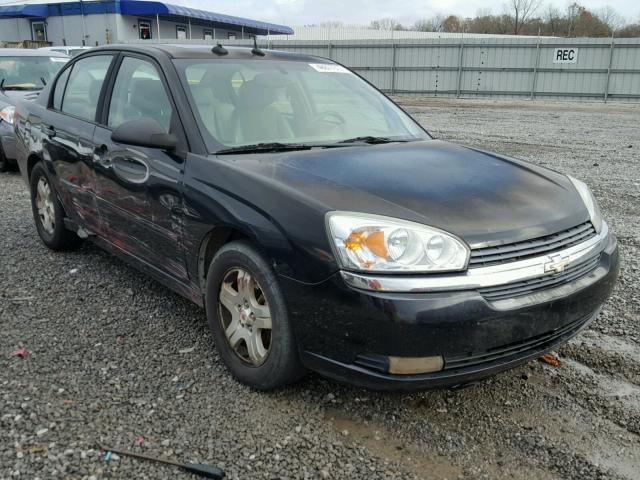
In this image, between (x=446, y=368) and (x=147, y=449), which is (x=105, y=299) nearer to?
(x=147, y=449)

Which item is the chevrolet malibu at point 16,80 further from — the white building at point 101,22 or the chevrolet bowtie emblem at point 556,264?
the white building at point 101,22

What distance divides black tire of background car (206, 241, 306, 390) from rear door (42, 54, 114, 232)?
5.06ft

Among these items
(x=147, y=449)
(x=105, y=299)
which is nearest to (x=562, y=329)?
(x=147, y=449)

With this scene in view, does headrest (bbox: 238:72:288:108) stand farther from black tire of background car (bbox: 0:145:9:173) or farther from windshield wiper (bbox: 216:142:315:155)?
black tire of background car (bbox: 0:145:9:173)

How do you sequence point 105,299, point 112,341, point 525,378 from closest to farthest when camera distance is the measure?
point 525,378 → point 112,341 → point 105,299

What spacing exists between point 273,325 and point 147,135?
1.31 meters

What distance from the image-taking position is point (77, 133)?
14.5 ft

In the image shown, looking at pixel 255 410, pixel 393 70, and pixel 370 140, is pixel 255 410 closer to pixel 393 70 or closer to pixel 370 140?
pixel 370 140

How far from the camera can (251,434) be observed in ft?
8.96

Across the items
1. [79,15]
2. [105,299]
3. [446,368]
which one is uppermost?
[79,15]

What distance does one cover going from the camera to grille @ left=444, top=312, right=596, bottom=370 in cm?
254

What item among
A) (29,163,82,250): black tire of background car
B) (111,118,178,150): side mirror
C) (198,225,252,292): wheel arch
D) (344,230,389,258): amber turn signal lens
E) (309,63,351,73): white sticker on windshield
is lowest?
(29,163,82,250): black tire of background car

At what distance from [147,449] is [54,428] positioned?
0.47 metres

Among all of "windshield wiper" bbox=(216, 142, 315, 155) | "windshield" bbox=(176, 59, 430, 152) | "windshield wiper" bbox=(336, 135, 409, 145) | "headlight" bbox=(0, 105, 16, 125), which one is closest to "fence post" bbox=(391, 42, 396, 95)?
"headlight" bbox=(0, 105, 16, 125)
